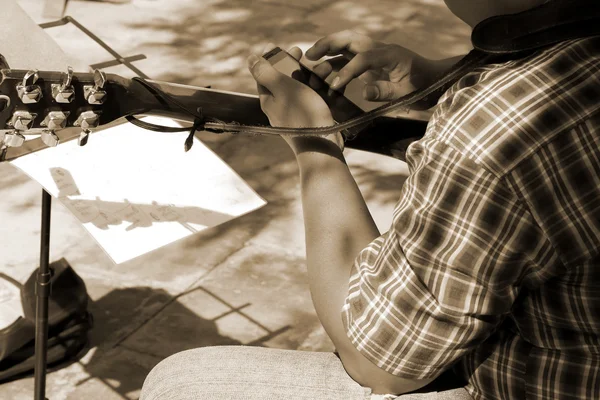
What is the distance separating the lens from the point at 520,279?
89cm

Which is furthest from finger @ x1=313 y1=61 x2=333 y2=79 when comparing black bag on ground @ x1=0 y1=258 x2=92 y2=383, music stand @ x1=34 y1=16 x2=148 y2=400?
black bag on ground @ x1=0 y1=258 x2=92 y2=383

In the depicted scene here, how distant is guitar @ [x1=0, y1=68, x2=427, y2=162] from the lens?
1102 mm

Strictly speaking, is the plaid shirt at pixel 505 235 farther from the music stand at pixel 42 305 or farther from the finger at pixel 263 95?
the music stand at pixel 42 305

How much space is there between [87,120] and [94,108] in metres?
0.03

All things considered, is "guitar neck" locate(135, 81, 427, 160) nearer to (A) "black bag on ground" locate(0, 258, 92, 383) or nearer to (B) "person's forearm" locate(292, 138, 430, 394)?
(B) "person's forearm" locate(292, 138, 430, 394)

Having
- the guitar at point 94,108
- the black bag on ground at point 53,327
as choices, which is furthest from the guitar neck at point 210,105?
the black bag on ground at point 53,327

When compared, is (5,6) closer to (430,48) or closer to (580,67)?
(580,67)

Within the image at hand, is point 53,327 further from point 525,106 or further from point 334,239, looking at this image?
point 525,106

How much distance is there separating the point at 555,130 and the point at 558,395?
358mm

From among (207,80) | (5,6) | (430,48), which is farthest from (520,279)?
(430,48)

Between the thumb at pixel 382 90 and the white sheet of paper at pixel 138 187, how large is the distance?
29cm

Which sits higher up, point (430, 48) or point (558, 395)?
point (558, 395)

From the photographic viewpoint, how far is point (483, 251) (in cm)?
87

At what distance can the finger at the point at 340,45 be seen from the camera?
4.83 ft
